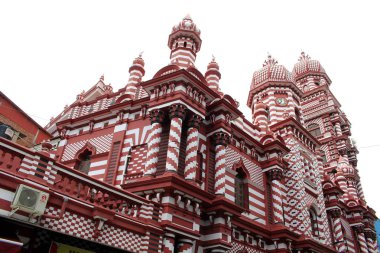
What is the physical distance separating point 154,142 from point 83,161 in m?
5.61

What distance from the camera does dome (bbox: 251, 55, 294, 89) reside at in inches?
1132

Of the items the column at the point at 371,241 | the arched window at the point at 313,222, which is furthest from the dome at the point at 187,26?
the column at the point at 371,241

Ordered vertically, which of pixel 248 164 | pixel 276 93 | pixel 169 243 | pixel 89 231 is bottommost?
pixel 89 231

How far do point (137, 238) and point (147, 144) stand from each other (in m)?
5.67

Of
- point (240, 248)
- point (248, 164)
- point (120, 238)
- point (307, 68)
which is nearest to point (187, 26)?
point (248, 164)

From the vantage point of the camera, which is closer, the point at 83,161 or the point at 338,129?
the point at 83,161

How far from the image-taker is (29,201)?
30.2 feet

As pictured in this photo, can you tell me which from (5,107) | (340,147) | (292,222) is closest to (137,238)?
(5,107)

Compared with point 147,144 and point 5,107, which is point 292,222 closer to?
point 147,144

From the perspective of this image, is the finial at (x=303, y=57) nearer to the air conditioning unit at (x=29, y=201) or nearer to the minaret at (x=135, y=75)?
the minaret at (x=135, y=75)

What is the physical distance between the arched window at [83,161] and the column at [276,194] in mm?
10641

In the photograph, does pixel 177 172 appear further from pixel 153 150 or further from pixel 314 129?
pixel 314 129

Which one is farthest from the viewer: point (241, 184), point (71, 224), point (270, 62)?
point (270, 62)

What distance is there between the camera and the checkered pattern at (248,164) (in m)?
19.0
